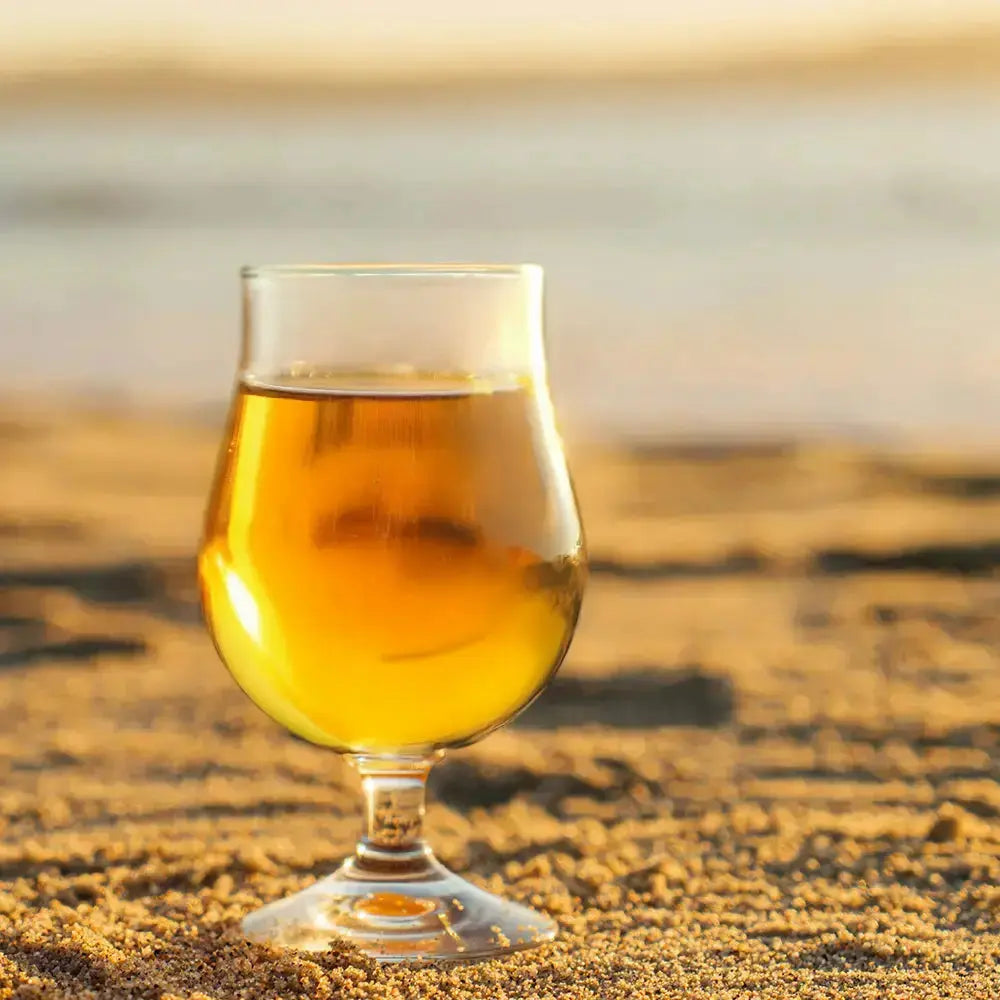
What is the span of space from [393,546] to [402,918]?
0.45 m

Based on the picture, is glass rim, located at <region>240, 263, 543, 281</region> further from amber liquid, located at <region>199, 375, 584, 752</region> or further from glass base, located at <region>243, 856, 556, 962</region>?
glass base, located at <region>243, 856, 556, 962</region>

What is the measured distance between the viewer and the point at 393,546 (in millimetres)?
1864

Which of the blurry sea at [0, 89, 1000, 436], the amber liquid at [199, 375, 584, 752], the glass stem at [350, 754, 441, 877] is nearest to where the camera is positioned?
the amber liquid at [199, 375, 584, 752]

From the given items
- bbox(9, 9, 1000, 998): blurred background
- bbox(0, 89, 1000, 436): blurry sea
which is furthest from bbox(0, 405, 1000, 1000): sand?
bbox(0, 89, 1000, 436): blurry sea

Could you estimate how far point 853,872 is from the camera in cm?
235

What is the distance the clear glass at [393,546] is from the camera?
1876 millimetres

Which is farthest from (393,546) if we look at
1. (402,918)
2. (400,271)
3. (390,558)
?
(402,918)

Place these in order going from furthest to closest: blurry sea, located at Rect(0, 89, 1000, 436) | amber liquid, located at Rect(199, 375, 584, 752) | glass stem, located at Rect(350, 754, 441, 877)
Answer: blurry sea, located at Rect(0, 89, 1000, 436)
glass stem, located at Rect(350, 754, 441, 877)
amber liquid, located at Rect(199, 375, 584, 752)

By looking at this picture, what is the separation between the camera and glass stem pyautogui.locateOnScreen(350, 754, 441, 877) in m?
2.02

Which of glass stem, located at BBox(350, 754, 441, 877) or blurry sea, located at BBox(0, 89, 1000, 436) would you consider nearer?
Answer: glass stem, located at BBox(350, 754, 441, 877)

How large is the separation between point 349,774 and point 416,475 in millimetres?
1192

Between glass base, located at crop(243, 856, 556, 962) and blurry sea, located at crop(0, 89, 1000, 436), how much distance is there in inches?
226

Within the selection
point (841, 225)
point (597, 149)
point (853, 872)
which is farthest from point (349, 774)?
point (597, 149)

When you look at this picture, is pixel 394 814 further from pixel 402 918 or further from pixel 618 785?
pixel 618 785
